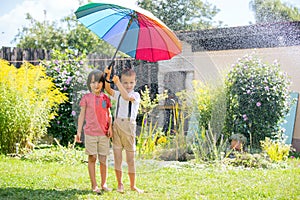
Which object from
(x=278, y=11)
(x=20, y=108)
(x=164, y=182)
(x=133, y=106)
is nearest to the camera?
(x=133, y=106)

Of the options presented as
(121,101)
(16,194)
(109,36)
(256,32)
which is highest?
(256,32)

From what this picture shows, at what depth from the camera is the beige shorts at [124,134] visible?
135 inches

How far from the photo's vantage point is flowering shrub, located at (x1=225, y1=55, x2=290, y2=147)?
21.2 ft

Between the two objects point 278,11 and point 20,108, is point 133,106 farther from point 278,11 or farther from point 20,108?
point 278,11

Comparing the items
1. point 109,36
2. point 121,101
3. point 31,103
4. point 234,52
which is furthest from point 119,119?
point 234,52

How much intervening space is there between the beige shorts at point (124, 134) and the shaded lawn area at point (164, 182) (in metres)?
0.21

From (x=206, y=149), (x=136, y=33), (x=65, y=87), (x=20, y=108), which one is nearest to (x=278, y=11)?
(x=65, y=87)

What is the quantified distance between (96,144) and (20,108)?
2.45 m

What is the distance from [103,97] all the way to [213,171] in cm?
172

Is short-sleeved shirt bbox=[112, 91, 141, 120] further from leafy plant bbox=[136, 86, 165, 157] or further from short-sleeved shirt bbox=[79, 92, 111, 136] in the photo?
short-sleeved shirt bbox=[79, 92, 111, 136]

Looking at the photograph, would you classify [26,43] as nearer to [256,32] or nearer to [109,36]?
[256,32]

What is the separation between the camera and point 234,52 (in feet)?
23.6

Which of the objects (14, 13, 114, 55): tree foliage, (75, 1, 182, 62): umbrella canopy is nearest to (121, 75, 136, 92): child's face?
(75, 1, 182, 62): umbrella canopy

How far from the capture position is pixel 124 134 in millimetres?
3502
